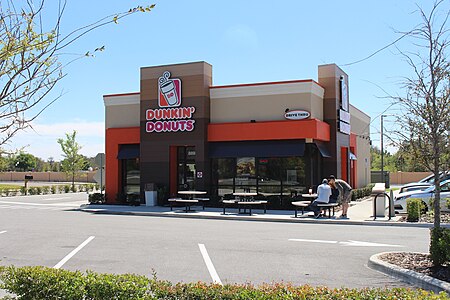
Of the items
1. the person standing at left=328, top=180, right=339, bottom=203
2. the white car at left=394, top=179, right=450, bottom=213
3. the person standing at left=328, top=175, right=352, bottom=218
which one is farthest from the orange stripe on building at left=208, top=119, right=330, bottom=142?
the white car at left=394, top=179, right=450, bottom=213

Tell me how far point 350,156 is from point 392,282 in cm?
2193

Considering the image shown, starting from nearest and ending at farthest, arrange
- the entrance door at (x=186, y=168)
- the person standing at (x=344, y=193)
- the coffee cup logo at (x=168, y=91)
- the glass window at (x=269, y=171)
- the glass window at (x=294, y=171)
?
the person standing at (x=344, y=193) < the glass window at (x=294, y=171) < the glass window at (x=269, y=171) < the coffee cup logo at (x=168, y=91) < the entrance door at (x=186, y=168)

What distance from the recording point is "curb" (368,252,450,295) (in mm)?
7094

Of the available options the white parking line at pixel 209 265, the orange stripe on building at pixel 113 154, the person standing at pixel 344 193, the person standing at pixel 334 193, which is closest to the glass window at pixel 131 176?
the orange stripe on building at pixel 113 154

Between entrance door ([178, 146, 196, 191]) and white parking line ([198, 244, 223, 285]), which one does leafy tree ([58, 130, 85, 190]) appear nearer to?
entrance door ([178, 146, 196, 191])

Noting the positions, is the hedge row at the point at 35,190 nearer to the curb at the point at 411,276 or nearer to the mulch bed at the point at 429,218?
the mulch bed at the point at 429,218

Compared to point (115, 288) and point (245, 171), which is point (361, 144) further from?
point (115, 288)

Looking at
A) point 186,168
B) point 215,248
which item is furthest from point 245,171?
point 215,248

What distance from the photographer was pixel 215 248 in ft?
38.1

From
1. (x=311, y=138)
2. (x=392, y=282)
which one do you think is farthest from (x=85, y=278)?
(x=311, y=138)

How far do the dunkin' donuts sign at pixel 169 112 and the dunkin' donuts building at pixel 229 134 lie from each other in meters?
0.05

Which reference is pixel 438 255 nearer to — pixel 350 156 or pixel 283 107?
pixel 283 107

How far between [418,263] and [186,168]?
1724 cm

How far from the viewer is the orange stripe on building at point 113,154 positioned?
87.0 ft
